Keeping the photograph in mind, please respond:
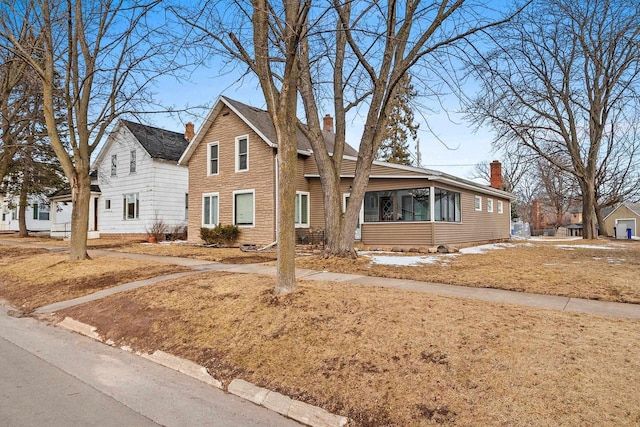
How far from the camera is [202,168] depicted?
21641 mm

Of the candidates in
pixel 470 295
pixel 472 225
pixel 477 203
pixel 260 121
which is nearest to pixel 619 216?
pixel 477 203

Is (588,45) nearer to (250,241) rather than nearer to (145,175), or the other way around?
(250,241)

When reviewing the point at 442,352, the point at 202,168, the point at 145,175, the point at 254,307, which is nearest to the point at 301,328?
the point at 254,307

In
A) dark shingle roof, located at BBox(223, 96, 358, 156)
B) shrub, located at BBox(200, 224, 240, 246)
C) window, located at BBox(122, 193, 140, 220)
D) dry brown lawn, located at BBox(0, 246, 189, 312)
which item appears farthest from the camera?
window, located at BBox(122, 193, 140, 220)

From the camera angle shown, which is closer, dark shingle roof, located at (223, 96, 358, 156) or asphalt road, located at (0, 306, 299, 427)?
asphalt road, located at (0, 306, 299, 427)

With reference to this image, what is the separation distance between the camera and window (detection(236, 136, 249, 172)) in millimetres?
19672

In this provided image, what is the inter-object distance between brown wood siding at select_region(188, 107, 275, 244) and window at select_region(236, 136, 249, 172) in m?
0.24

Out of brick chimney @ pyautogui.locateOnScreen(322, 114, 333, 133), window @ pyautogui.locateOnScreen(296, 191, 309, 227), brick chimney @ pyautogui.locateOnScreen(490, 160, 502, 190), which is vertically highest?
brick chimney @ pyautogui.locateOnScreen(322, 114, 333, 133)

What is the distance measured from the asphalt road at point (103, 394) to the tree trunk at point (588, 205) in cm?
2941

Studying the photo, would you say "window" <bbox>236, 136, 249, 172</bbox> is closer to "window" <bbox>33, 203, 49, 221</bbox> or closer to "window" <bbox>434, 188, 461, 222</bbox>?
"window" <bbox>434, 188, 461, 222</bbox>

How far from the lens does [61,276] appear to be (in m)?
10.9

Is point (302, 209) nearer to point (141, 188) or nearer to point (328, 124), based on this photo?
point (141, 188)

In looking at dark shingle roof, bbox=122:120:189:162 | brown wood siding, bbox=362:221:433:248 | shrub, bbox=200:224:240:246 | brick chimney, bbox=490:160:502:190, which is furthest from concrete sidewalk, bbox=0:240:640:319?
brick chimney, bbox=490:160:502:190

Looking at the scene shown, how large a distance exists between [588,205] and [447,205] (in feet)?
49.6
